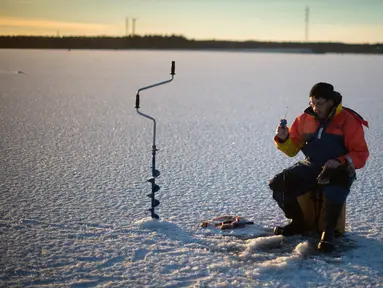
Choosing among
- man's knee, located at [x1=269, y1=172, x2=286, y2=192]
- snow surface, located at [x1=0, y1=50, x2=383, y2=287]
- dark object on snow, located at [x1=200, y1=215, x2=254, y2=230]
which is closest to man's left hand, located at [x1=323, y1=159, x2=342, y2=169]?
man's knee, located at [x1=269, y1=172, x2=286, y2=192]

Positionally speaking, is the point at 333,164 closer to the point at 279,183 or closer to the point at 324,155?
the point at 324,155

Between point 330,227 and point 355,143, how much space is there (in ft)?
1.75

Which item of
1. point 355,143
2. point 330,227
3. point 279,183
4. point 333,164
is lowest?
point 330,227

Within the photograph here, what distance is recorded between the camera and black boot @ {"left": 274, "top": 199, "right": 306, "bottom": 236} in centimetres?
330

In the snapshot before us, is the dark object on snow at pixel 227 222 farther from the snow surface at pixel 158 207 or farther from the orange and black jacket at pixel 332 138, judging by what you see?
the orange and black jacket at pixel 332 138

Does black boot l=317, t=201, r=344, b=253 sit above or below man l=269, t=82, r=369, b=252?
below

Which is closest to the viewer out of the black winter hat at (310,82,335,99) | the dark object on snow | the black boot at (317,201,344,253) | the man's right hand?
the black boot at (317,201,344,253)

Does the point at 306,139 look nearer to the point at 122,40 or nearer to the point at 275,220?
the point at 275,220

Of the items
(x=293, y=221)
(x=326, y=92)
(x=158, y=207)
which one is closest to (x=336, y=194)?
(x=293, y=221)

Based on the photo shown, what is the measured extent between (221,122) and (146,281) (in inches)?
220

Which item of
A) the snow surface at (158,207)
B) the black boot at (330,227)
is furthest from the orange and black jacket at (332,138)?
the snow surface at (158,207)

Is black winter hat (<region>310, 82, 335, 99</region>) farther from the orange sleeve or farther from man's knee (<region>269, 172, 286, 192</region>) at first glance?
man's knee (<region>269, 172, 286, 192</region>)

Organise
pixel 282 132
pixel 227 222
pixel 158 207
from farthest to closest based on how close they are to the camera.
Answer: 1. pixel 158 207
2. pixel 227 222
3. pixel 282 132

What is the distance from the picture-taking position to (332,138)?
317cm
